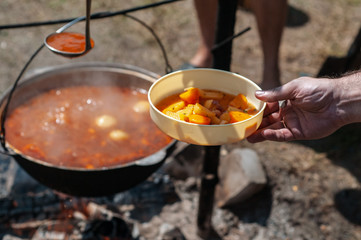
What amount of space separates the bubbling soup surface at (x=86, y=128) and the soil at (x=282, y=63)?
887 mm

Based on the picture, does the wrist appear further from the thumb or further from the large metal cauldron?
the large metal cauldron

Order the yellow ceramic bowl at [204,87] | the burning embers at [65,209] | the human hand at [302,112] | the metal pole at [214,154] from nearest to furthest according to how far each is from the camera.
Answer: the yellow ceramic bowl at [204,87] < the human hand at [302,112] < the metal pole at [214,154] < the burning embers at [65,209]

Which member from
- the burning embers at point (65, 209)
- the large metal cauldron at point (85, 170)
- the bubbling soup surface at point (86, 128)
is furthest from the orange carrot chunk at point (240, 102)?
the burning embers at point (65, 209)

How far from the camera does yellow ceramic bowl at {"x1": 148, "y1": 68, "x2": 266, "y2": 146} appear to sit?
1.62 metres

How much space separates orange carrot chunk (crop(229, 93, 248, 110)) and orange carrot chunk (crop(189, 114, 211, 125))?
24 centimetres

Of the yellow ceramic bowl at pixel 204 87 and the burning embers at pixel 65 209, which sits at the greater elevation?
the yellow ceramic bowl at pixel 204 87

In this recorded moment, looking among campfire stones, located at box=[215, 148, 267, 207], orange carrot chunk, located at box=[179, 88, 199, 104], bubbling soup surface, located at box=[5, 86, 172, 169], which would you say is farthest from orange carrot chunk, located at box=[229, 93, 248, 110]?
campfire stones, located at box=[215, 148, 267, 207]

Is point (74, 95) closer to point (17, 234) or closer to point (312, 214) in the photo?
point (17, 234)

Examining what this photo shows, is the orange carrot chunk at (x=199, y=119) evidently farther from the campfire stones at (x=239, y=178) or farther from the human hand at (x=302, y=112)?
the campfire stones at (x=239, y=178)

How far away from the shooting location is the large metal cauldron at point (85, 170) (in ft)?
7.24

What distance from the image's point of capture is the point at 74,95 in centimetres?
295

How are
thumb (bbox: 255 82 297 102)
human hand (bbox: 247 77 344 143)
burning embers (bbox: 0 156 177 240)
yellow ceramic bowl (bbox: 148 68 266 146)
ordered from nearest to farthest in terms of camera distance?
yellow ceramic bowl (bbox: 148 68 266 146)
thumb (bbox: 255 82 297 102)
human hand (bbox: 247 77 344 143)
burning embers (bbox: 0 156 177 240)

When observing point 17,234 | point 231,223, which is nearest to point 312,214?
point 231,223

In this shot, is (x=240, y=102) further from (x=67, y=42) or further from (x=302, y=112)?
(x=67, y=42)
